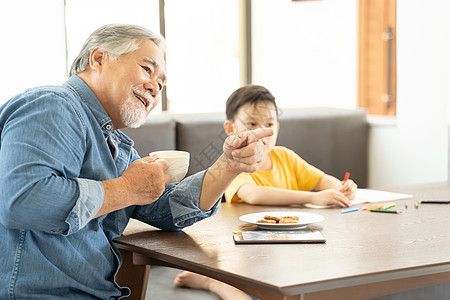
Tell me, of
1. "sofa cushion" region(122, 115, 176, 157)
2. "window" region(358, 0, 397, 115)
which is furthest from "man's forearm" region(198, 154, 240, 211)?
"window" region(358, 0, 397, 115)

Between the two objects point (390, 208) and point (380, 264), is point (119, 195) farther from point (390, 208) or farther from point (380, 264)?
point (390, 208)

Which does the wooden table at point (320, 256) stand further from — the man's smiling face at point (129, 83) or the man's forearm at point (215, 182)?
the man's smiling face at point (129, 83)

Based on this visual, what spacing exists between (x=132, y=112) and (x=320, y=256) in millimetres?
576

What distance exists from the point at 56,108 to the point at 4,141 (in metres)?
0.13

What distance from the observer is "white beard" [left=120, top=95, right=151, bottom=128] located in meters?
1.51

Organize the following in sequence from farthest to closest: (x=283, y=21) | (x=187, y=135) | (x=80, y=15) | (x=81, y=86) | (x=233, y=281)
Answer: (x=283, y=21), (x=80, y=15), (x=187, y=135), (x=81, y=86), (x=233, y=281)

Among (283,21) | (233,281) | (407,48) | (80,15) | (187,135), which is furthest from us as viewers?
→ (283,21)

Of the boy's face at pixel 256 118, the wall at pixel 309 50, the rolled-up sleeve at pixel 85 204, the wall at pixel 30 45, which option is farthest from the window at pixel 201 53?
the rolled-up sleeve at pixel 85 204

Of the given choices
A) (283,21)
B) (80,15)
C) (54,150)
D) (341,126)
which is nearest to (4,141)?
(54,150)

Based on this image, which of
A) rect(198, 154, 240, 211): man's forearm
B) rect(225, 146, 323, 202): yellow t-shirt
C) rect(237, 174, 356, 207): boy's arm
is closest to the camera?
rect(198, 154, 240, 211): man's forearm

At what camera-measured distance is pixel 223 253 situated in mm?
1395

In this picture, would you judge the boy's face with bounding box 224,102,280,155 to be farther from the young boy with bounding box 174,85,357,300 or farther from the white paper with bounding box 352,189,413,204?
the white paper with bounding box 352,189,413,204

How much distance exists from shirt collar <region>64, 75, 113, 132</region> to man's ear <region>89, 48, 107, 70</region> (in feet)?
0.18

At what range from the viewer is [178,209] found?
1.63 metres
